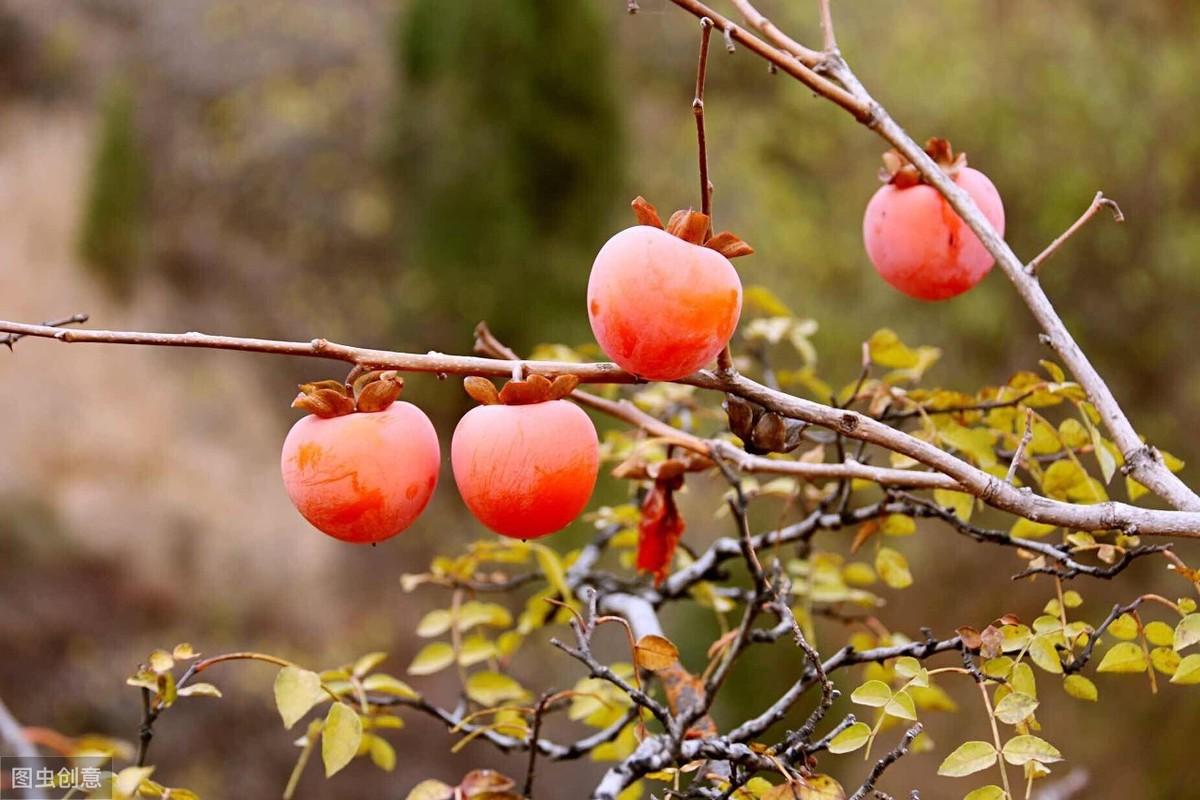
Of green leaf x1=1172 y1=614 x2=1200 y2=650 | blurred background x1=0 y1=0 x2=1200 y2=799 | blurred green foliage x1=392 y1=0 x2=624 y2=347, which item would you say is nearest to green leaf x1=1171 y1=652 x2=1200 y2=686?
green leaf x1=1172 y1=614 x2=1200 y2=650

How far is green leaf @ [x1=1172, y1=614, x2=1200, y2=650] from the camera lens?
0.43 meters

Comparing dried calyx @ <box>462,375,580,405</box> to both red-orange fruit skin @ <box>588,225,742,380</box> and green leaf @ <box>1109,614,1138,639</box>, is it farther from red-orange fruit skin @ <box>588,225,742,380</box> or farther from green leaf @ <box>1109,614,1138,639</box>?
green leaf @ <box>1109,614,1138,639</box>

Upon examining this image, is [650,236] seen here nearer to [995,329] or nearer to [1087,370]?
[1087,370]

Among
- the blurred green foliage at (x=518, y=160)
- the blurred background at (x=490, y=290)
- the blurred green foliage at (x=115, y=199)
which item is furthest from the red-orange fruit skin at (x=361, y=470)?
the blurred green foliage at (x=115, y=199)

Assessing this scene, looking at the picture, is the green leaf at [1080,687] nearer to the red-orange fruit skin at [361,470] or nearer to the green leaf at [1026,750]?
the green leaf at [1026,750]

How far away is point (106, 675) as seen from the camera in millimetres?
3105

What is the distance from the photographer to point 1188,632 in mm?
428

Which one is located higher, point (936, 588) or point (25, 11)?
point (25, 11)

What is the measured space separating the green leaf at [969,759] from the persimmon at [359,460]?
9.7 inches

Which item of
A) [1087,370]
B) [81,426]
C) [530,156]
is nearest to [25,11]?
[81,426]

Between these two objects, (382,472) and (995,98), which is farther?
(995,98)

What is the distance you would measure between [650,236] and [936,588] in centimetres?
314

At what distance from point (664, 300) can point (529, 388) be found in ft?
0.24

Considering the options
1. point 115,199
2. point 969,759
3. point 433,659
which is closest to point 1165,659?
point 969,759
